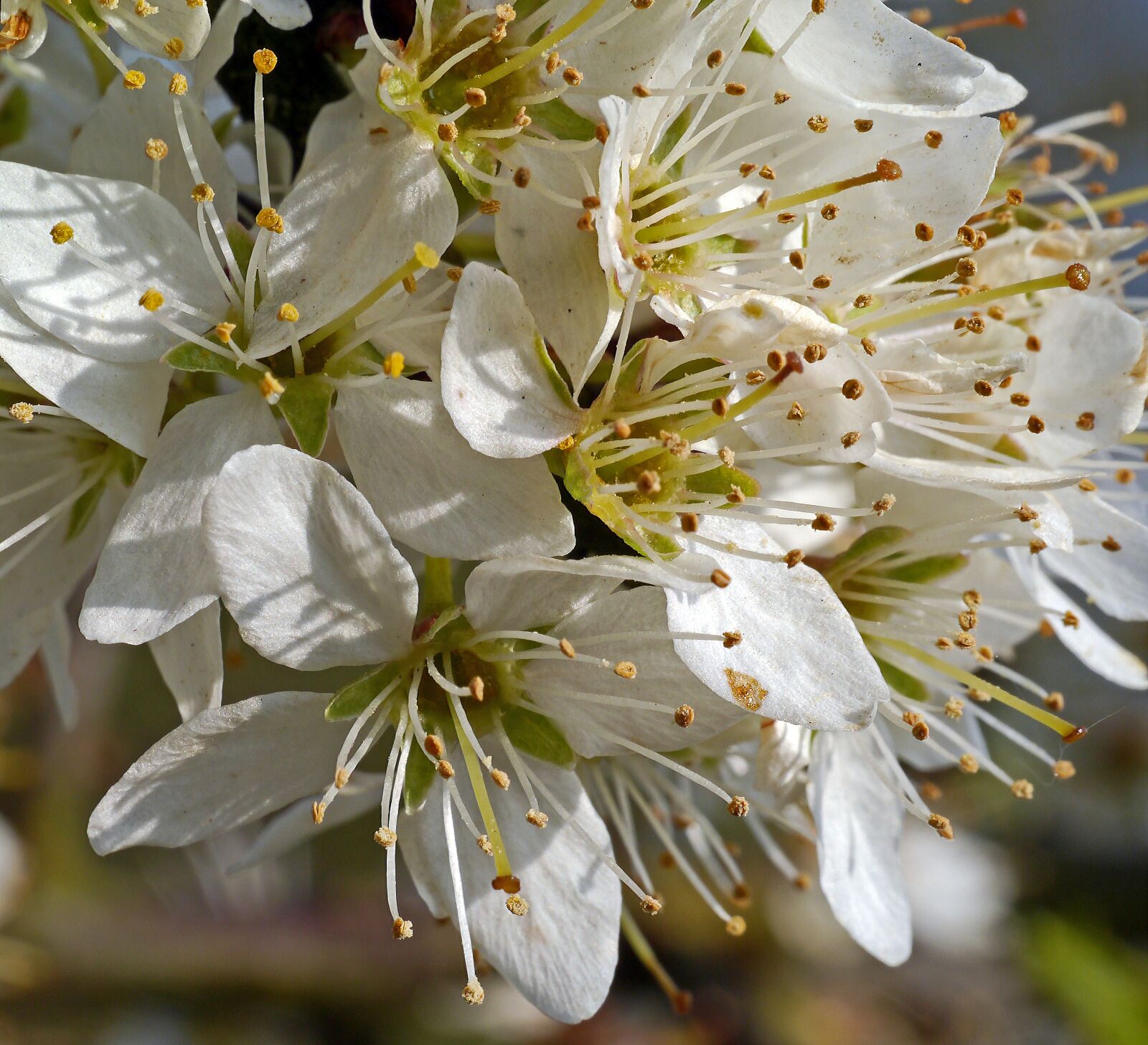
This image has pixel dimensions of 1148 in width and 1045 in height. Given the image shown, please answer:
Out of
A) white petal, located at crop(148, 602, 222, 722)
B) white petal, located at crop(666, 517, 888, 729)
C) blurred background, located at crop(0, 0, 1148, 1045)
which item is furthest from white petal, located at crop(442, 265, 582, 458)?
blurred background, located at crop(0, 0, 1148, 1045)

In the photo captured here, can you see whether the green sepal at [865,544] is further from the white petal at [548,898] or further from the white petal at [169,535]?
the white petal at [169,535]

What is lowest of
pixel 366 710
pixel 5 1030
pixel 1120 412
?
pixel 5 1030

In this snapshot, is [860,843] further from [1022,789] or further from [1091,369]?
[1091,369]

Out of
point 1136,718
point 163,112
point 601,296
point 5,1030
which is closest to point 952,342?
point 601,296

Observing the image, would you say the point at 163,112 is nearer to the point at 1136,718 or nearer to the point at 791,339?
the point at 791,339

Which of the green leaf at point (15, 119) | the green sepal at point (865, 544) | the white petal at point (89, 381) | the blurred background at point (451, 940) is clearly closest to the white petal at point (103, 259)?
the white petal at point (89, 381)

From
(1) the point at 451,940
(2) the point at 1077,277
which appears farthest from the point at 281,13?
(1) the point at 451,940

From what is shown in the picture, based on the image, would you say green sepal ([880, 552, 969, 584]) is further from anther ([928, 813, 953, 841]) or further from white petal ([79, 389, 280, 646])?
white petal ([79, 389, 280, 646])

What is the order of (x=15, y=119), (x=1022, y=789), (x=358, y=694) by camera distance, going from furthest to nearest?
1. (x=15, y=119)
2. (x=1022, y=789)
3. (x=358, y=694)
